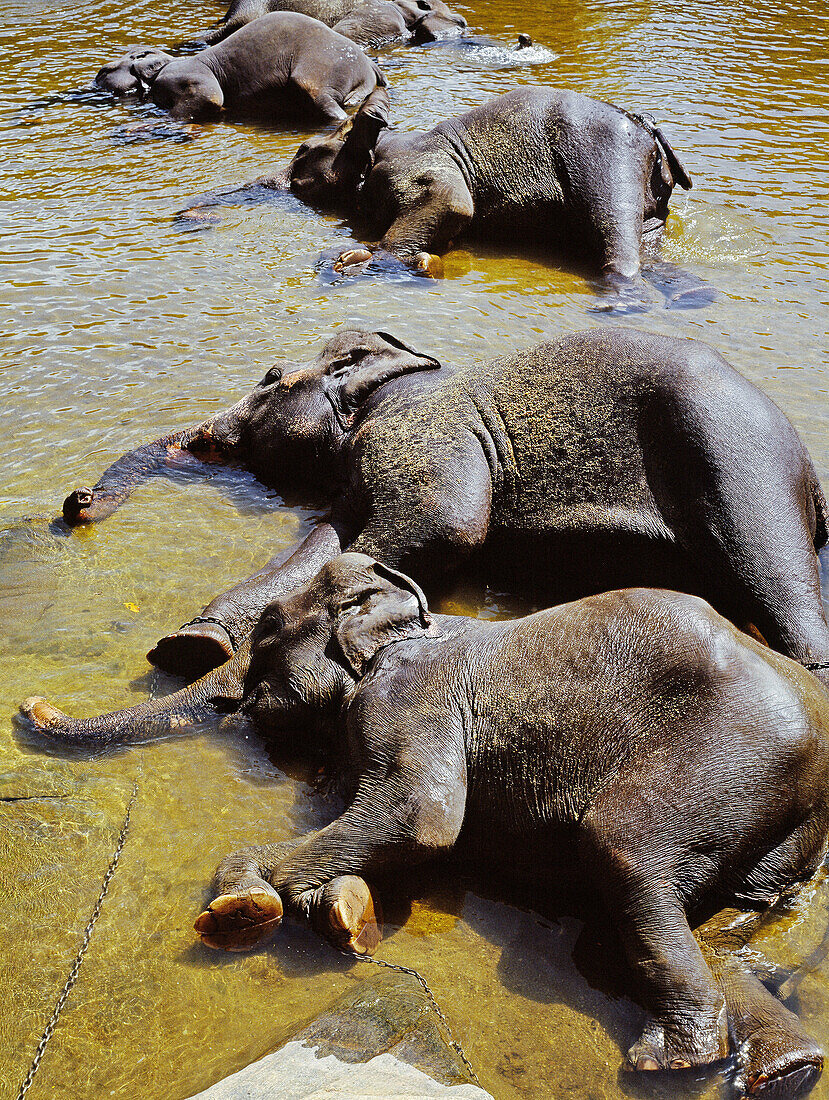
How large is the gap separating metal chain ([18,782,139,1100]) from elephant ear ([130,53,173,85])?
456 inches

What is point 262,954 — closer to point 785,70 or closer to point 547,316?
point 547,316

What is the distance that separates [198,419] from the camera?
5.90 meters

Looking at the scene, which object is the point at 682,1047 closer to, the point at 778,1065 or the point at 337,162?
the point at 778,1065

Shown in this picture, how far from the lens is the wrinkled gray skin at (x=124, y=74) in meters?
12.6

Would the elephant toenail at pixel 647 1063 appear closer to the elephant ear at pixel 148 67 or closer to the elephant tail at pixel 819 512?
the elephant tail at pixel 819 512

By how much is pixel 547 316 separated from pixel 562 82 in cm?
667

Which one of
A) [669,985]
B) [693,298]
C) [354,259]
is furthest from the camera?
[354,259]

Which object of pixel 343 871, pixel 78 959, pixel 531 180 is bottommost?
pixel 78 959

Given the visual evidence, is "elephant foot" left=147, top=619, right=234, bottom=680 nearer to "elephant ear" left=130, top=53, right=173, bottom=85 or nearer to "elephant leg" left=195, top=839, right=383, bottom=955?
"elephant leg" left=195, top=839, right=383, bottom=955

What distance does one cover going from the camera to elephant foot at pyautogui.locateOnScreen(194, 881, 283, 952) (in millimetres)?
2924

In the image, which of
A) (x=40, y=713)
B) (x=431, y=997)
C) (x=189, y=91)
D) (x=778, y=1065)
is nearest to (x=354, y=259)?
(x=40, y=713)

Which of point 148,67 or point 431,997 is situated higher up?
point 148,67

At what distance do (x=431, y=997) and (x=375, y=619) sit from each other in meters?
1.27

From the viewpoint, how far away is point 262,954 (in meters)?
2.93
